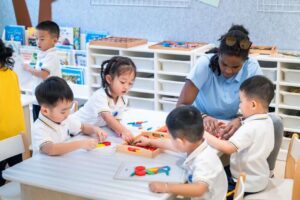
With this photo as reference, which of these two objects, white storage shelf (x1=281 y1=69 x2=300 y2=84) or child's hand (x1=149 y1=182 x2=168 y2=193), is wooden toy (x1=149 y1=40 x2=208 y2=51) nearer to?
white storage shelf (x1=281 y1=69 x2=300 y2=84)

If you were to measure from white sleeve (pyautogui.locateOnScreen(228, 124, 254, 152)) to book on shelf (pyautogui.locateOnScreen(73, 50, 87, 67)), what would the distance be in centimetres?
248

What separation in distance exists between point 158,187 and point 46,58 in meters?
2.16

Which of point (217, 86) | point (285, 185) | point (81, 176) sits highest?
point (217, 86)

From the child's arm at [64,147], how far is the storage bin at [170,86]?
1.76 metres

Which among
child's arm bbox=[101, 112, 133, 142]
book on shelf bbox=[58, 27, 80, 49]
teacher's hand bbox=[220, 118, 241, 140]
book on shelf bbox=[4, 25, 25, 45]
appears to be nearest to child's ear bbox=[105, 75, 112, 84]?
child's arm bbox=[101, 112, 133, 142]

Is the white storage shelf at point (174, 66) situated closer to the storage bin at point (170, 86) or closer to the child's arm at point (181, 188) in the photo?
the storage bin at point (170, 86)

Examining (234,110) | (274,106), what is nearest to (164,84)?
(274,106)

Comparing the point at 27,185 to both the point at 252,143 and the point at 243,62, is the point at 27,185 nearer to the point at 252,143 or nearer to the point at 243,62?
the point at 252,143

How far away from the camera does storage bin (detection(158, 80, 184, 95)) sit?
368 cm

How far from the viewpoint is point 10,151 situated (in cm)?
216

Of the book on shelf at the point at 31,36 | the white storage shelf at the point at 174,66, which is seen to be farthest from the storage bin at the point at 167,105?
the book on shelf at the point at 31,36

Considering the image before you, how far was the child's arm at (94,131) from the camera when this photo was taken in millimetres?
2145

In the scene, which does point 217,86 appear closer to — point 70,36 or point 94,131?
point 94,131

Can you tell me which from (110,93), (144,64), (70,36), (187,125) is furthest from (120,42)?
(187,125)
